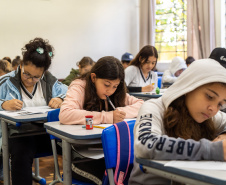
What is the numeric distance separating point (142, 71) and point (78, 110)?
7.69 feet

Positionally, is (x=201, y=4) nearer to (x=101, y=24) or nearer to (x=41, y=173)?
(x=101, y=24)

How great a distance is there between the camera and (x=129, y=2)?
8062 millimetres

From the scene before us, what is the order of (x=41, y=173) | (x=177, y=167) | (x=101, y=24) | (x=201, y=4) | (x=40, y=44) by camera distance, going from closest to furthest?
1. (x=177, y=167)
2. (x=40, y=44)
3. (x=41, y=173)
4. (x=201, y=4)
5. (x=101, y=24)

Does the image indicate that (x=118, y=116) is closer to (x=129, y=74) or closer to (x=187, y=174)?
(x=187, y=174)

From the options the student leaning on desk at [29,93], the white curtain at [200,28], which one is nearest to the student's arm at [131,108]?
the student leaning on desk at [29,93]

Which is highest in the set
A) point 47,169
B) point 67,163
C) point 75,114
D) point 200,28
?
point 200,28

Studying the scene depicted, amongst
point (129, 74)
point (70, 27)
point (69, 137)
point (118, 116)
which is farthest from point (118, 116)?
point (70, 27)

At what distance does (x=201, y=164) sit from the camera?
1.19m

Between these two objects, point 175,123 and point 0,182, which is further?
point 0,182

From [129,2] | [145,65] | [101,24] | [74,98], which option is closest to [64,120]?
[74,98]

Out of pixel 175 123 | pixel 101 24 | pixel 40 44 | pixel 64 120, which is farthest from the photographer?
pixel 101 24

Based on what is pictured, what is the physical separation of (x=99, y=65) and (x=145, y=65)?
2.04 m

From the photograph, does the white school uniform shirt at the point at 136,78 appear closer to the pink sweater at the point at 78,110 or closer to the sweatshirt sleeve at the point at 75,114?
the pink sweater at the point at 78,110

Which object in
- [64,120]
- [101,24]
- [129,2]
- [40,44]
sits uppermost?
[129,2]
